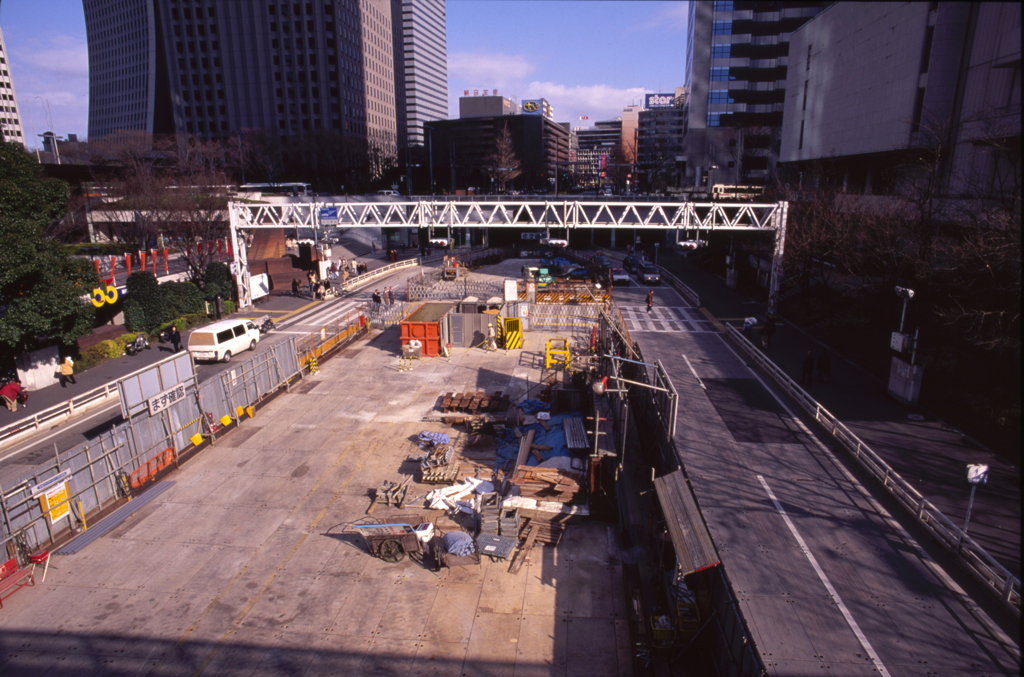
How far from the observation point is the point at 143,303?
107ft

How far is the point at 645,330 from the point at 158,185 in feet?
128

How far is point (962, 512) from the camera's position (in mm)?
13555

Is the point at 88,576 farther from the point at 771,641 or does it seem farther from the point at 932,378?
the point at 932,378

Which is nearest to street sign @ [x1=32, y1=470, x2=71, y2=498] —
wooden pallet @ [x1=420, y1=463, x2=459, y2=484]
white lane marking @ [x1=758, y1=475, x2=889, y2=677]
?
wooden pallet @ [x1=420, y1=463, x2=459, y2=484]

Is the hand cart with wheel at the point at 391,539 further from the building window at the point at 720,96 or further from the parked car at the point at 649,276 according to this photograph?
the building window at the point at 720,96

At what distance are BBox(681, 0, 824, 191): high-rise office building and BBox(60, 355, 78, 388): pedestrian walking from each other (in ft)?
276

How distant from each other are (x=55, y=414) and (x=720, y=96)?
95221 mm

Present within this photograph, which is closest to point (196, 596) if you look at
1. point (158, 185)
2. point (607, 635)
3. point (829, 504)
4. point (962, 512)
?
point (607, 635)

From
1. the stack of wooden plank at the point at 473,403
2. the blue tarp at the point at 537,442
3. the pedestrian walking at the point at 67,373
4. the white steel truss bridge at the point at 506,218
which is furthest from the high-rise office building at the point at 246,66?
the blue tarp at the point at 537,442

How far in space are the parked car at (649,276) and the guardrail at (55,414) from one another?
133ft

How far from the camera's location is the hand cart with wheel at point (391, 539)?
13.2m

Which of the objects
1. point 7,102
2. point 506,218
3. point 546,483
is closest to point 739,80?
point 506,218

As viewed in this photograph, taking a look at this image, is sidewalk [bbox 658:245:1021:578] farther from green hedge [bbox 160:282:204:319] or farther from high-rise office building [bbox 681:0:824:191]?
high-rise office building [bbox 681:0:824:191]

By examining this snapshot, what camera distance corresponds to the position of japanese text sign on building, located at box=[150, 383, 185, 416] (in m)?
17.0
